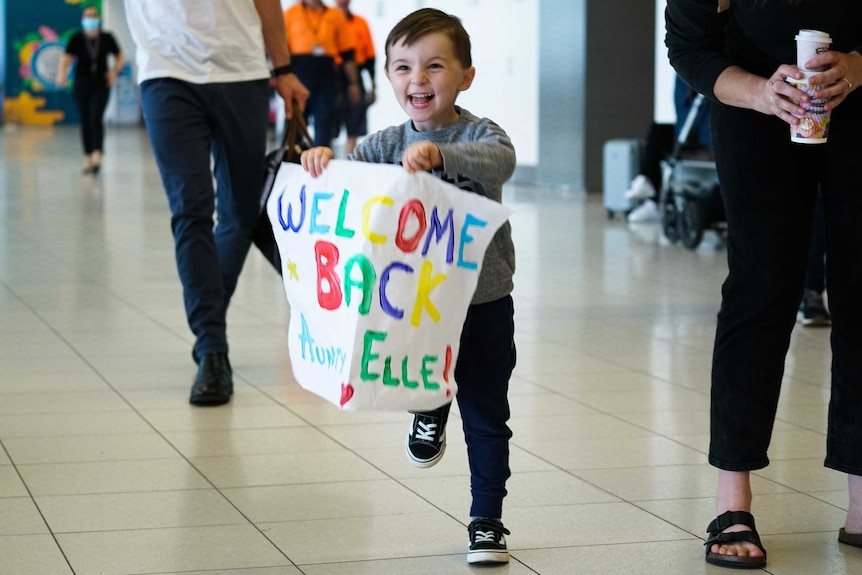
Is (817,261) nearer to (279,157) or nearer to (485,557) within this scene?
(279,157)

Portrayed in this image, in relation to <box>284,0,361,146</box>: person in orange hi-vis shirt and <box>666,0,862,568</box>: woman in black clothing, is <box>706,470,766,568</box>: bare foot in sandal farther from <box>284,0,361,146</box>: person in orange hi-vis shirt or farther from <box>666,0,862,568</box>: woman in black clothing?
<box>284,0,361,146</box>: person in orange hi-vis shirt

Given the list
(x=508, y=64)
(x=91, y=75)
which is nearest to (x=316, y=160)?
(x=508, y=64)

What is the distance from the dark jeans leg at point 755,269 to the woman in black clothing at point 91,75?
14.5 m

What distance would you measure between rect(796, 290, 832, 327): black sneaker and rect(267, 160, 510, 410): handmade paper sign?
3.84 m

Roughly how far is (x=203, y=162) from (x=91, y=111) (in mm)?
12838

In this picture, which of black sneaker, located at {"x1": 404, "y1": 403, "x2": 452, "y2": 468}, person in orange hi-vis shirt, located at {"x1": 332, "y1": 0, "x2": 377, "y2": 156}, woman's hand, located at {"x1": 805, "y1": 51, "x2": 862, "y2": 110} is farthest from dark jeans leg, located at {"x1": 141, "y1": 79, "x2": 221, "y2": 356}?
person in orange hi-vis shirt, located at {"x1": 332, "y1": 0, "x2": 377, "y2": 156}

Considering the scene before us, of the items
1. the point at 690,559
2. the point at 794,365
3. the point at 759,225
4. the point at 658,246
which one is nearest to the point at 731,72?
the point at 759,225

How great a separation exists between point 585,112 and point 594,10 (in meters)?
1.03

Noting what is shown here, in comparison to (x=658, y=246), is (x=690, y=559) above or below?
above

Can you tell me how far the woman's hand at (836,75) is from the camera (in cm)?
271

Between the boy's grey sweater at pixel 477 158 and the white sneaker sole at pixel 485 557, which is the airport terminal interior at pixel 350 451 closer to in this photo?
the white sneaker sole at pixel 485 557

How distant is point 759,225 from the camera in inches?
117

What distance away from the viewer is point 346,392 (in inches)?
108

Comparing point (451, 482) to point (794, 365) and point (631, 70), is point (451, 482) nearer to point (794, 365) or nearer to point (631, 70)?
point (794, 365)
